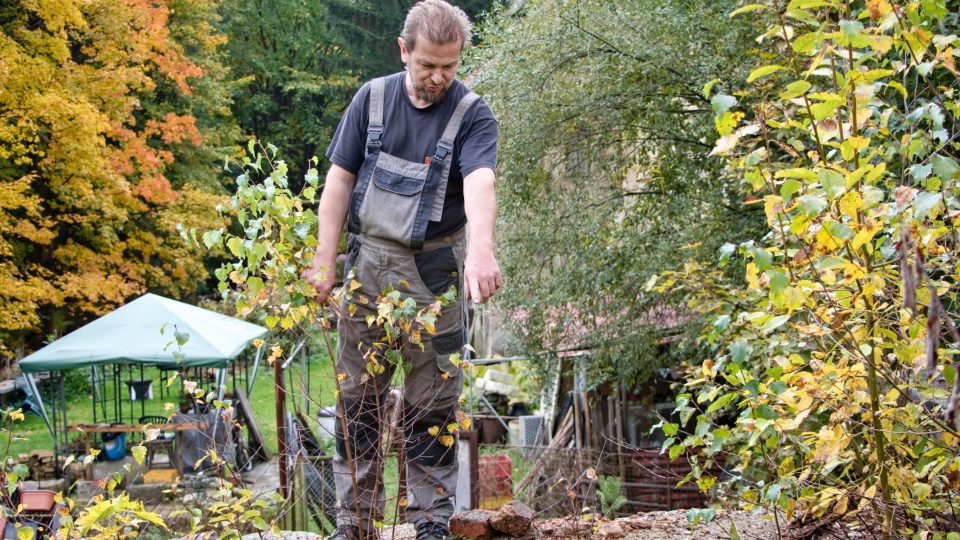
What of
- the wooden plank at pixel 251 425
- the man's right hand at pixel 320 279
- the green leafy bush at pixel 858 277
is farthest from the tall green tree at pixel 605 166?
the green leafy bush at pixel 858 277

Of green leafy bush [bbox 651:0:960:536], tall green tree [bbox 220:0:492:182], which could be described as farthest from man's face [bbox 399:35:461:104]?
tall green tree [bbox 220:0:492:182]

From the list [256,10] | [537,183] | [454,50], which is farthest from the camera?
[256,10]

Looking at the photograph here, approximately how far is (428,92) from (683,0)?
684cm

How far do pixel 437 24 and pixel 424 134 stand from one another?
0.44m

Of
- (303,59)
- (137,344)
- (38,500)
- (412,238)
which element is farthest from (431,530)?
(303,59)

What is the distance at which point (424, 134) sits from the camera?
12.2 feet

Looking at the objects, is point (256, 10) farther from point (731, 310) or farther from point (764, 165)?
point (764, 165)

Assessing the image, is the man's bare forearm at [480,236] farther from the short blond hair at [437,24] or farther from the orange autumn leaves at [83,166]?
the orange autumn leaves at [83,166]

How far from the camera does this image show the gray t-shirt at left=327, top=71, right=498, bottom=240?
365cm

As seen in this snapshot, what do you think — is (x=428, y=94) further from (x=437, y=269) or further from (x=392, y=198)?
(x=437, y=269)

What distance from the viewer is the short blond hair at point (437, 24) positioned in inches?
135

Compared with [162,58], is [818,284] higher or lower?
lower

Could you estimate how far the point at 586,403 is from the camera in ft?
49.2

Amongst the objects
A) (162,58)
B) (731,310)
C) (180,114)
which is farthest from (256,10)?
(731,310)
